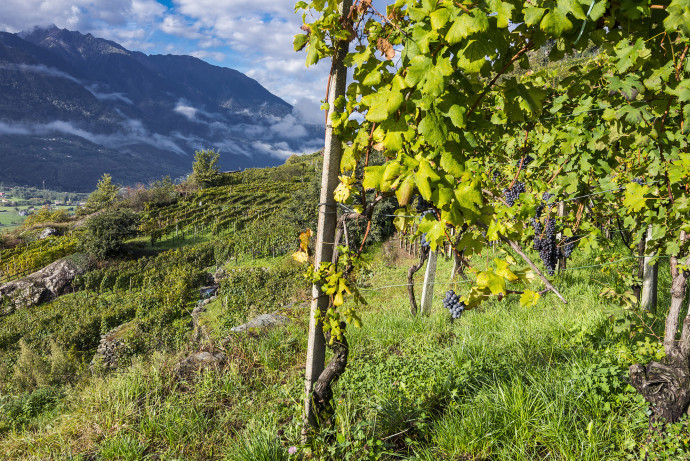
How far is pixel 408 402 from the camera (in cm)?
263

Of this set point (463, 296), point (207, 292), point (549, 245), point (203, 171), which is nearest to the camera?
point (463, 296)

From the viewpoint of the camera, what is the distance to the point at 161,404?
125 inches

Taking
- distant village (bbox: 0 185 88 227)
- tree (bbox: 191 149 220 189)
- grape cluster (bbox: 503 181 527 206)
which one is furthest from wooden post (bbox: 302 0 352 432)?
distant village (bbox: 0 185 88 227)

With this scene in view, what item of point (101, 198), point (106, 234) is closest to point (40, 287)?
point (106, 234)

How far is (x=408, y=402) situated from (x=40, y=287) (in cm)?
3168

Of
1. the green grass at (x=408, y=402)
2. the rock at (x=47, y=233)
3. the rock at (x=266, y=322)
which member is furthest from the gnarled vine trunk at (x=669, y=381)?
the rock at (x=47, y=233)

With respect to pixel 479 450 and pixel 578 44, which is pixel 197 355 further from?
pixel 578 44

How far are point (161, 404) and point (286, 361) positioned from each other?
1.24 meters

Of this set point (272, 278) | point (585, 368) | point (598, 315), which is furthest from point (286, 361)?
point (272, 278)

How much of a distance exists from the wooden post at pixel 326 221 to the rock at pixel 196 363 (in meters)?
2.06

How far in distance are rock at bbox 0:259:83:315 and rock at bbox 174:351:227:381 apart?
90.1ft

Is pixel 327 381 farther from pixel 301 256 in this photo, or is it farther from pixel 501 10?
pixel 501 10

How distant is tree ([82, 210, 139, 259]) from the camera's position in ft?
89.7

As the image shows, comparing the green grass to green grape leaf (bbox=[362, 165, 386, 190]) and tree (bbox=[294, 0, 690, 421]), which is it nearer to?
tree (bbox=[294, 0, 690, 421])
